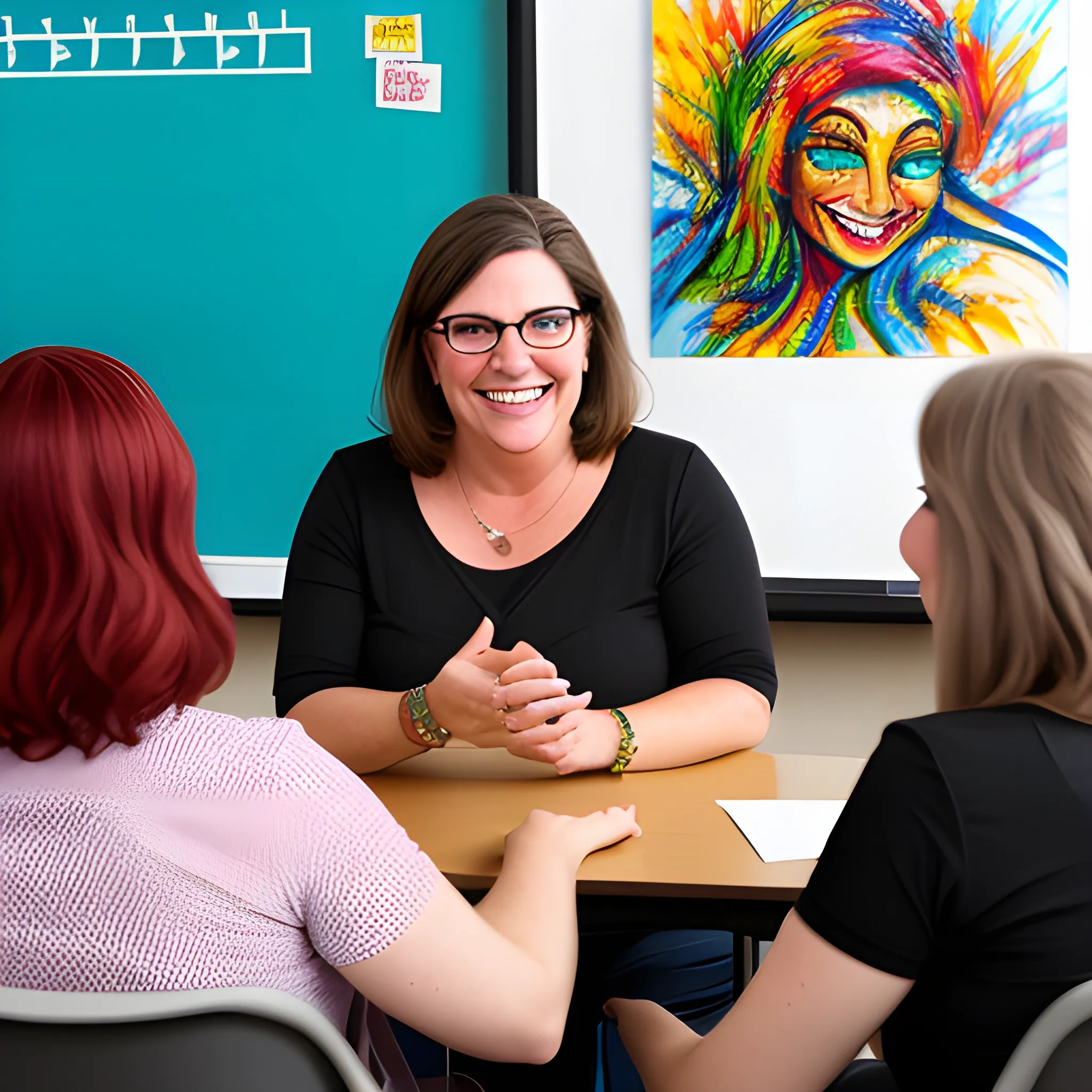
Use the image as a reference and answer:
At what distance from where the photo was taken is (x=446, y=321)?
1.73 m

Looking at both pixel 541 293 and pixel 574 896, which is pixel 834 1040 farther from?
pixel 541 293

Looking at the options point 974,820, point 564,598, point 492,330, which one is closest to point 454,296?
point 492,330

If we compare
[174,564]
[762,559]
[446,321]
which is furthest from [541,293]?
[174,564]

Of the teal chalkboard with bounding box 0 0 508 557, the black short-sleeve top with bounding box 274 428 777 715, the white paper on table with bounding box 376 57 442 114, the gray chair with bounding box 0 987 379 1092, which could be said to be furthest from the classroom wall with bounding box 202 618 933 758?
the gray chair with bounding box 0 987 379 1092

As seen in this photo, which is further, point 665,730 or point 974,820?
point 665,730

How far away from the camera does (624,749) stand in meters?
1.46

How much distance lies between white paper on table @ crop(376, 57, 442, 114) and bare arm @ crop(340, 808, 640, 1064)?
188 cm

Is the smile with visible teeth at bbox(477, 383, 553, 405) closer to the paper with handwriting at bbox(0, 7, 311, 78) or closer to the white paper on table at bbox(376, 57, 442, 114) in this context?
the white paper on table at bbox(376, 57, 442, 114)

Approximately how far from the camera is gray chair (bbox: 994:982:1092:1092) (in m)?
0.68

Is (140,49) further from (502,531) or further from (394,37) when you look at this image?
(502,531)

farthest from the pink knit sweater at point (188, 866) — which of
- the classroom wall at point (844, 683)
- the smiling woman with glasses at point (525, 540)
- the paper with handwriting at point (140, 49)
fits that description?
the paper with handwriting at point (140, 49)

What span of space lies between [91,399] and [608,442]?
43.4 inches

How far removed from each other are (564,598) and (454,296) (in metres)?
0.51

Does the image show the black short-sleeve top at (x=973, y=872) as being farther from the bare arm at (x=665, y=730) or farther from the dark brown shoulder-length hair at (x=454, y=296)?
the dark brown shoulder-length hair at (x=454, y=296)
